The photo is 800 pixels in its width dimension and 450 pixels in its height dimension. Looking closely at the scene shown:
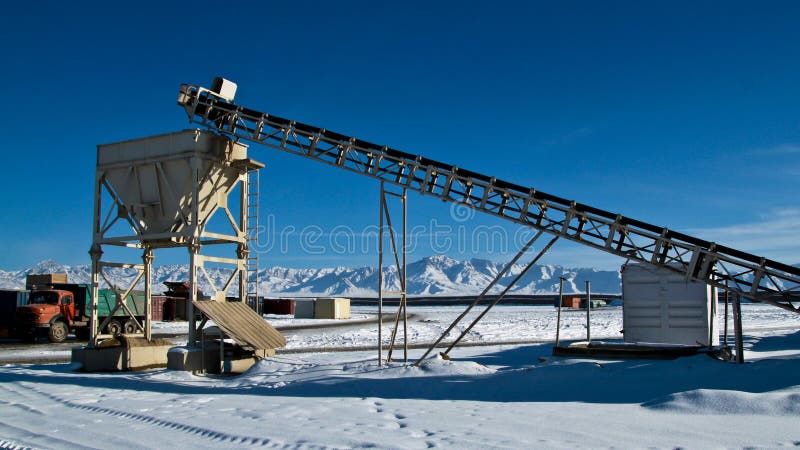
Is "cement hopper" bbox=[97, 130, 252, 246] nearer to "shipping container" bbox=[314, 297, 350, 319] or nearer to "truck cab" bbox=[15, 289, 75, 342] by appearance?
"truck cab" bbox=[15, 289, 75, 342]

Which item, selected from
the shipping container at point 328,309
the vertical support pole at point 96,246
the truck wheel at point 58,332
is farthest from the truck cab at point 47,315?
the shipping container at point 328,309

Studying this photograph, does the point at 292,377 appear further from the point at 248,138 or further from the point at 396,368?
the point at 248,138

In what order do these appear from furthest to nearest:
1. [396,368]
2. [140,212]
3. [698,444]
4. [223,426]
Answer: [140,212]
[396,368]
[223,426]
[698,444]

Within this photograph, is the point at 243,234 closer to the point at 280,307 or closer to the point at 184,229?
the point at 184,229

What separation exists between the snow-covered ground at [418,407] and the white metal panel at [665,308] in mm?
6558

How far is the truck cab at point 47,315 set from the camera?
2928 centimetres

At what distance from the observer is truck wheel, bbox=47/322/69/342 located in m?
29.9

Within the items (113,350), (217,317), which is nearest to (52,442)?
(217,317)

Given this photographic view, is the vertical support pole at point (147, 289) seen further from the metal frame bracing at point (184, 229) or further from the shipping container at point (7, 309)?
the shipping container at point (7, 309)

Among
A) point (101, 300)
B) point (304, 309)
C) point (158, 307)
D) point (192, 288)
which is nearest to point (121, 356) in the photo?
point (192, 288)

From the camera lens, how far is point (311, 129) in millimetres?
16703

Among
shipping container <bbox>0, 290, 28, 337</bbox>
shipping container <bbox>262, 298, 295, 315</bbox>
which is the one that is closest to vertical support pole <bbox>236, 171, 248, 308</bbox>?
shipping container <bbox>0, 290, 28, 337</bbox>

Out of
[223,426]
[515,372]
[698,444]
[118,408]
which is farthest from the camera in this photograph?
[515,372]

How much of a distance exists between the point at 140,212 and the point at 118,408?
8.77 m
